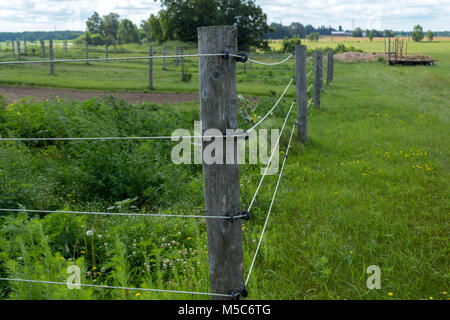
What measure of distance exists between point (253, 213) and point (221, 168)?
90.7 inches

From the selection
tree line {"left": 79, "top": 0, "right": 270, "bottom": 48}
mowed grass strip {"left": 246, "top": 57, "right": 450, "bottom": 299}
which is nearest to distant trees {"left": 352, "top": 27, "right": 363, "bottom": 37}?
tree line {"left": 79, "top": 0, "right": 270, "bottom": 48}

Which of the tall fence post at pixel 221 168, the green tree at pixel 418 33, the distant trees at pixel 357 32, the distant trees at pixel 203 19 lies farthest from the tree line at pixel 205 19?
the distant trees at pixel 357 32

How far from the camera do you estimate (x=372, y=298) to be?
3238 millimetres

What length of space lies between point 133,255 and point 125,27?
115 m

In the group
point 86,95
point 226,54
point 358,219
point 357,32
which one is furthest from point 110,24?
point 226,54

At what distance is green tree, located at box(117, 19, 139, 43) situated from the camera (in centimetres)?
10162

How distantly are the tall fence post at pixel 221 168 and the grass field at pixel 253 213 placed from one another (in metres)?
0.44

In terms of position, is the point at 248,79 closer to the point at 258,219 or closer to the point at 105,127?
the point at 105,127

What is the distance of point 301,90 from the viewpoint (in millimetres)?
7840

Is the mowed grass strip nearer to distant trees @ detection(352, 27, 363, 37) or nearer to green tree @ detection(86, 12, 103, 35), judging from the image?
green tree @ detection(86, 12, 103, 35)

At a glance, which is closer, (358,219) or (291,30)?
(358,219)

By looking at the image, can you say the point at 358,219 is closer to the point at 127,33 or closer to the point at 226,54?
the point at 226,54

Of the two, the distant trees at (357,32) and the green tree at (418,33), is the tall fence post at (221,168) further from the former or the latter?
the distant trees at (357,32)
